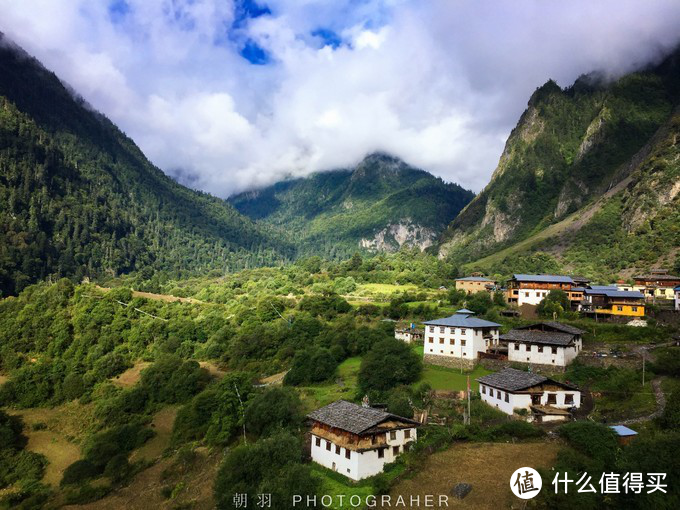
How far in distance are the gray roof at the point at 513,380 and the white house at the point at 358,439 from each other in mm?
9149

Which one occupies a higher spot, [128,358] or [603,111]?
[603,111]

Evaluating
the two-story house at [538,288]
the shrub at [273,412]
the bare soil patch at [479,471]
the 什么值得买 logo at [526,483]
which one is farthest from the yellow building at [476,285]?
the 什么值得买 logo at [526,483]

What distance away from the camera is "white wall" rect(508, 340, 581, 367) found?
46156 millimetres

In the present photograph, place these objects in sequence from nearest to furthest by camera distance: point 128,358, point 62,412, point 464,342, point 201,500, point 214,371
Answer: point 201,500
point 464,342
point 62,412
point 214,371
point 128,358

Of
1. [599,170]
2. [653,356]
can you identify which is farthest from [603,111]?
[653,356]

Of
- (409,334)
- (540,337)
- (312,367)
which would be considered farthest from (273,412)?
(409,334)

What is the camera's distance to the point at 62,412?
64.4 m

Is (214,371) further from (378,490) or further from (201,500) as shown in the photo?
(378,490)

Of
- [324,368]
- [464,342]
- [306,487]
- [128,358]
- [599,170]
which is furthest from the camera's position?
[599,170]

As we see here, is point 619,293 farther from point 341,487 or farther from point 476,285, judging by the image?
point 341,487

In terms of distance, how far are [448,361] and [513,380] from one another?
14507 millimetres

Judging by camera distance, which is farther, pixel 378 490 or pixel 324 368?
pixel 324 368

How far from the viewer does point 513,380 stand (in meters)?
37.9

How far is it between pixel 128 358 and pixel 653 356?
245ft
